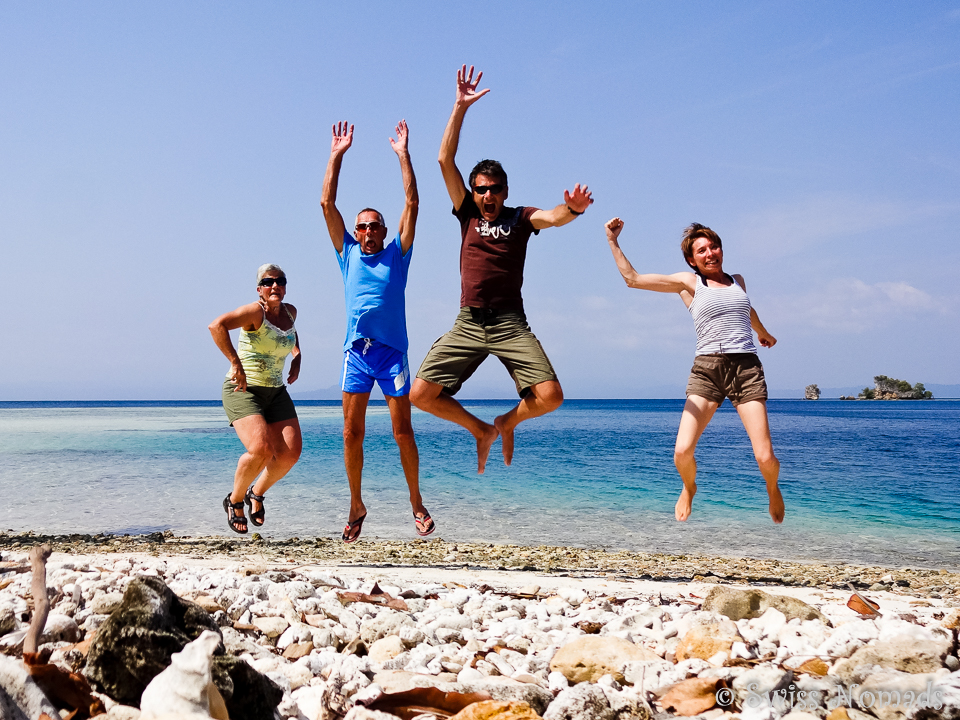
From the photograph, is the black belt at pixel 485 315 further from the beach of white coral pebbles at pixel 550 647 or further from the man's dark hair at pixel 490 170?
the beach of white coral pebbles at pixel 550 647

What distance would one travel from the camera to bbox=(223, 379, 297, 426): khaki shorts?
7250mm

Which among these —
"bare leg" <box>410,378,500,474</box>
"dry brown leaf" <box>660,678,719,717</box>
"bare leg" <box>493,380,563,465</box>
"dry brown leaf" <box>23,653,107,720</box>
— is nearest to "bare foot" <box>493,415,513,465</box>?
"bare leg" <box>493,380,563,465</box>

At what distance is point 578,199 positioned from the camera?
6.03 metres

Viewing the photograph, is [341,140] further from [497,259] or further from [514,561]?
[514,561]

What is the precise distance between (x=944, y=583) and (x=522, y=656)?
742cm

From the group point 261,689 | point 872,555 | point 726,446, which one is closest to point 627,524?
point 872,555

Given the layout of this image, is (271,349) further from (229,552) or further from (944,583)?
(944,583)

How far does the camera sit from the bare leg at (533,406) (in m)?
6.14

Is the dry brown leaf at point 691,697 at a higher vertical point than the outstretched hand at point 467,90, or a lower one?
lower

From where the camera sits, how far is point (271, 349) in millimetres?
7395

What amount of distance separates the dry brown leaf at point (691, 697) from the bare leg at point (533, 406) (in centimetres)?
267

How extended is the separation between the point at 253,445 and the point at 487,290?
2.88 metres

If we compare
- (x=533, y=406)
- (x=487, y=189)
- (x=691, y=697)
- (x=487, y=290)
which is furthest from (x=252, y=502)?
→ (x=691, y=697)


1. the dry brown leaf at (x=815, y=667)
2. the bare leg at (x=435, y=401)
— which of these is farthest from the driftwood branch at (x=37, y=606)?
the dry brown leaf at (x=815, y=667)
